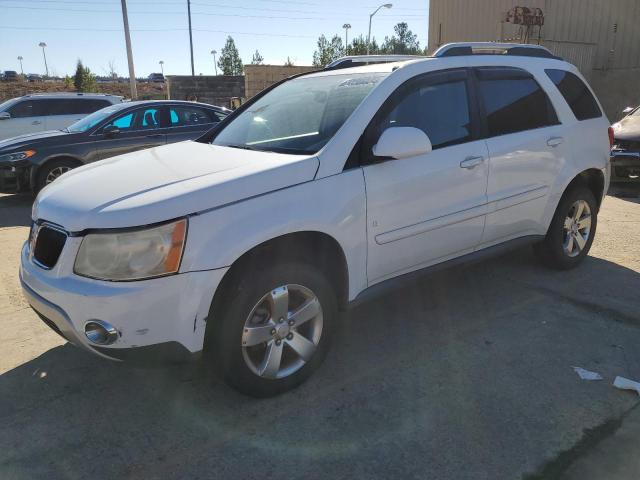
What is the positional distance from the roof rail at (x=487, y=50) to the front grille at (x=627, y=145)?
5414mm

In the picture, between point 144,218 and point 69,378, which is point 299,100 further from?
point 69,378

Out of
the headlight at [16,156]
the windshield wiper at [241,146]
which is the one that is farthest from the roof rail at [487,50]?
the headlight at [16,156]

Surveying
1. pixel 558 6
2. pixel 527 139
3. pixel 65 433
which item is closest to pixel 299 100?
pixel 527 139

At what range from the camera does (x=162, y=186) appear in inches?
108

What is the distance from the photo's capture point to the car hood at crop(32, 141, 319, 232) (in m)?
2.53

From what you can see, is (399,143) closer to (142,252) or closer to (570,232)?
(142,252)

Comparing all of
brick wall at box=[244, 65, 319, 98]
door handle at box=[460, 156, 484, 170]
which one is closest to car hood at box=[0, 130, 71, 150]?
door handle at box=[460, 156, 484, 170]

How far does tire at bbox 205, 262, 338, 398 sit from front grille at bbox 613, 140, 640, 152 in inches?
319

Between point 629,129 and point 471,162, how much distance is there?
7399 millimetres

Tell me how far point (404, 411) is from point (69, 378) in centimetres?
199

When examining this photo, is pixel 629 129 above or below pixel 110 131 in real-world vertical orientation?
below

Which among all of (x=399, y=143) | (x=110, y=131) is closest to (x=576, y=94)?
(x=399, y=143)

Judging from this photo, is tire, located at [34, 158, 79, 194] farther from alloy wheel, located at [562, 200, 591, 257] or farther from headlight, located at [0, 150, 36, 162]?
alloy wheel, located at [562, 200, 591, 257]

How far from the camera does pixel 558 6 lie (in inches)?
766
